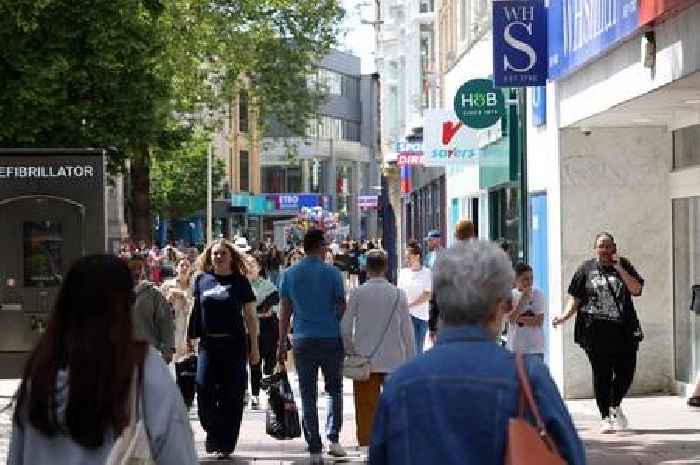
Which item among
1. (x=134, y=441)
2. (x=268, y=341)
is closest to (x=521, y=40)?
(x=268, y=341)

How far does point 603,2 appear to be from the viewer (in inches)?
599

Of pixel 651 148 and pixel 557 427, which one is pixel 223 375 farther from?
pixel 557 427

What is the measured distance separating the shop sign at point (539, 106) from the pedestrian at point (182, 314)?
4476 mm

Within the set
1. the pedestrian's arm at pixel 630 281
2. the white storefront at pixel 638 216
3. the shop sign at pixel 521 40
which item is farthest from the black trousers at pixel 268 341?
the pedestrian's arm at pixel 630 281

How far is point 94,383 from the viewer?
507cm

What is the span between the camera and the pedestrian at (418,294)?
19.2m

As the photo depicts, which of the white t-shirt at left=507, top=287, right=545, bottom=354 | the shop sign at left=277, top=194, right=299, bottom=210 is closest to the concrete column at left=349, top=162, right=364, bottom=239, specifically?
the shop sign at left=277, top=194, right=299, bottom=210

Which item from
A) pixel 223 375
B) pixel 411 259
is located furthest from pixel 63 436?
pixel 411 259

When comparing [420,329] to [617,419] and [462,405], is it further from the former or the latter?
[462,405]

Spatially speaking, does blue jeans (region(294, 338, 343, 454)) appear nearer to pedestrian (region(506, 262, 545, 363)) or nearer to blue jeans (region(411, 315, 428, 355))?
pedestrian (region(506, 262, 545, 363))

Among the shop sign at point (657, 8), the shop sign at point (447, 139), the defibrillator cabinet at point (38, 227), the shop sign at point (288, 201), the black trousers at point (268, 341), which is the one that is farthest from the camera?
the shop sign at point (288, 201)

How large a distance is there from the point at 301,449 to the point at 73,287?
8.95 metres

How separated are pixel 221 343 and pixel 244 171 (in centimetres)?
9778

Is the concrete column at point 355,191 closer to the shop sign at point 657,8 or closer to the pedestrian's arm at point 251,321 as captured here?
the shop sign at point 657,8
